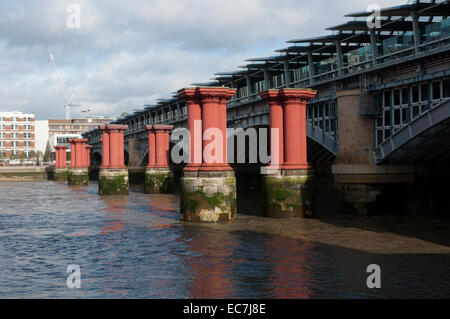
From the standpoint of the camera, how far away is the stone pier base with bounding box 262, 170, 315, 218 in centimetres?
2756

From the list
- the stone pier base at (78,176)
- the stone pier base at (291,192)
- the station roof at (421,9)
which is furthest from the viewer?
the stone pier base at (78,176)

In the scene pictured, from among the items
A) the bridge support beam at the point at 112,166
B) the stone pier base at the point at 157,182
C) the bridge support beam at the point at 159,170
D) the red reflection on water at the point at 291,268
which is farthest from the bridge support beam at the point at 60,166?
the red reflection on water at the point at 291,268

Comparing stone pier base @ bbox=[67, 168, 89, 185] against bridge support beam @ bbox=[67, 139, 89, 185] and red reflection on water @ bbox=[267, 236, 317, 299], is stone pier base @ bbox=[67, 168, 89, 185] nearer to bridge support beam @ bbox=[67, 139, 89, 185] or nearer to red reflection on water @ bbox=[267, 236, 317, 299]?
bridge support beam @ bbox=[67, 139, 89, 185]

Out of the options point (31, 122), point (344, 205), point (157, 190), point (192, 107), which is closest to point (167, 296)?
point (192, 107)

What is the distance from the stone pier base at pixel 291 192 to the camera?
90.4 feet

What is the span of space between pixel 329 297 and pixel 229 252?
6389mm

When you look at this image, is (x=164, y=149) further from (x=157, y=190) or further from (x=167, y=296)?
(x=167, y=296)

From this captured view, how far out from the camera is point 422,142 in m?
29.0

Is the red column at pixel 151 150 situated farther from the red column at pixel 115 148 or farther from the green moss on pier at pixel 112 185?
the green moss on pier at pixel 112 185

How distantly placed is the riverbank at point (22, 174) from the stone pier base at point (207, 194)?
78035 millimetres

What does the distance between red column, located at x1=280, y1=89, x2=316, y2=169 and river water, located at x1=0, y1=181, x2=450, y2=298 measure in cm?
295

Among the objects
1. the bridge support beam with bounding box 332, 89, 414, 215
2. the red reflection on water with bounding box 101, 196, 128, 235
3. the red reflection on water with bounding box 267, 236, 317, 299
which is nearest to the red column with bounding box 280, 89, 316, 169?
the bridge support beam with bounding box 332, 89, 414, 215

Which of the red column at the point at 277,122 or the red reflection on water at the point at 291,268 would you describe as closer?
the red reflection on water at the point at 291,268
